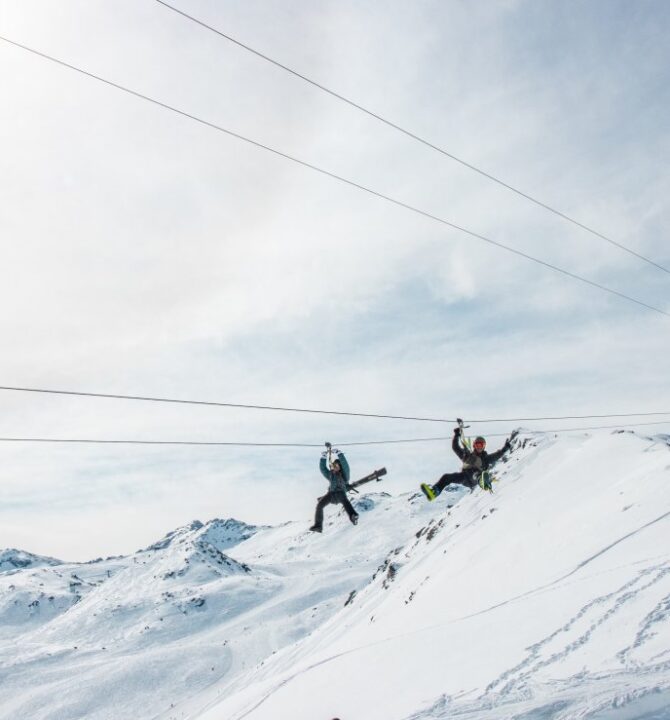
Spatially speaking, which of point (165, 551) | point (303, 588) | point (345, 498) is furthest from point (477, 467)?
point (165, 551)

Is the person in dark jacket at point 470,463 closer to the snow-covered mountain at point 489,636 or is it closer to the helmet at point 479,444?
the helmet at point 479,444

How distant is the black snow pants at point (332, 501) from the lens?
1638 centimetres

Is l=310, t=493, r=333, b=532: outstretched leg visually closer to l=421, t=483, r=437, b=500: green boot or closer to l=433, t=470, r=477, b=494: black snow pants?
l=421, t=483, r=437, b=500: green boot

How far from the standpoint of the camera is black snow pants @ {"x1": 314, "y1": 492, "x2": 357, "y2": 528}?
1638cm

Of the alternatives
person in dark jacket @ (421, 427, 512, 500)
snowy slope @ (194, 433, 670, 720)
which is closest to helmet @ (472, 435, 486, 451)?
person in dark jacket @ (421, 427, 512, 500)

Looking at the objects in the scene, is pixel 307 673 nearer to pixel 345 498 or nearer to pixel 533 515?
pixel 345 498

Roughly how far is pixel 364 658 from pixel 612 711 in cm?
861

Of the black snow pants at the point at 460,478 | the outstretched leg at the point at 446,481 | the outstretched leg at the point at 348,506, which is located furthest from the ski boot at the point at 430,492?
the outstretched leg at the point at 348,506

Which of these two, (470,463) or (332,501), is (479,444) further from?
(332,501)

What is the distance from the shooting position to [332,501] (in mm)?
16688

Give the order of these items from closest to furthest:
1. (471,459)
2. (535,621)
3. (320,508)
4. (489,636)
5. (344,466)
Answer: (535,621), (489,636), (344,466), (320,508), (471,459)

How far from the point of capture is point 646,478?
59.1 feet

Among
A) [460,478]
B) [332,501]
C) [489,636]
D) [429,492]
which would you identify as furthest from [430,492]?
[489,636]

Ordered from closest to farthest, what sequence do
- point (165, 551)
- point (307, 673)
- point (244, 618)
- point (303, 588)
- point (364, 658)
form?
1. point (364, 658)
2. point (307, 673)
3. point (244, 618)
4. point (303, 588)
5. point (165, 551)
